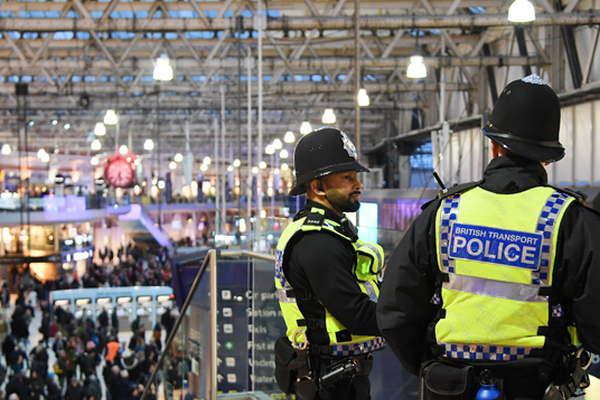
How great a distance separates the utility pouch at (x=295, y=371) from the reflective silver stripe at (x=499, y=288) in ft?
4.19

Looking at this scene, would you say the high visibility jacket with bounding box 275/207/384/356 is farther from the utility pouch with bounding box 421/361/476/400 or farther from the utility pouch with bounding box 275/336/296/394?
the utility pouch with bounding box 421/361/476/400

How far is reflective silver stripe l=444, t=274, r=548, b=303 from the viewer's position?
257 cm

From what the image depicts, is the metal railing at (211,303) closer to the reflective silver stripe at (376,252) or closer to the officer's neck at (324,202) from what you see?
the officer's neck at (324,202)

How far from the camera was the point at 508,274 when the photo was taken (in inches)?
101

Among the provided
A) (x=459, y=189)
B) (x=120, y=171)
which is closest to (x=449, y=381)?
(x=459, y=189)

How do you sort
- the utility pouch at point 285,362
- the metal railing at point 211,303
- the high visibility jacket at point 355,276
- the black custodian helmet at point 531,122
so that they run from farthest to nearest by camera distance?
the metal railing at point 211,303 → the utility pouch at point 285,362 → the high visibility jacket at point 355,276 → the black custodian helmet at point 531,122

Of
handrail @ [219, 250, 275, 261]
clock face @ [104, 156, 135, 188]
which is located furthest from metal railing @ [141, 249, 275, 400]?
clock face @ [104, 156, 135, 188]

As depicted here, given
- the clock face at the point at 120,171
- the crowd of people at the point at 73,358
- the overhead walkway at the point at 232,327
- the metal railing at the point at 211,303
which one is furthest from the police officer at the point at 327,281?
the clock face at the point at 120,171

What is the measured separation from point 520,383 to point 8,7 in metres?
24.4

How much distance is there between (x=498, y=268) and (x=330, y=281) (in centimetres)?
108

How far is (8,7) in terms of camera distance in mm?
24750

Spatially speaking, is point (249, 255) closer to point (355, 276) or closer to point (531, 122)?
point (355, 276)

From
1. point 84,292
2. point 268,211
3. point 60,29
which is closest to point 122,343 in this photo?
point 84,292

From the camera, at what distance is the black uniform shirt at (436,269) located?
98.7 inches
